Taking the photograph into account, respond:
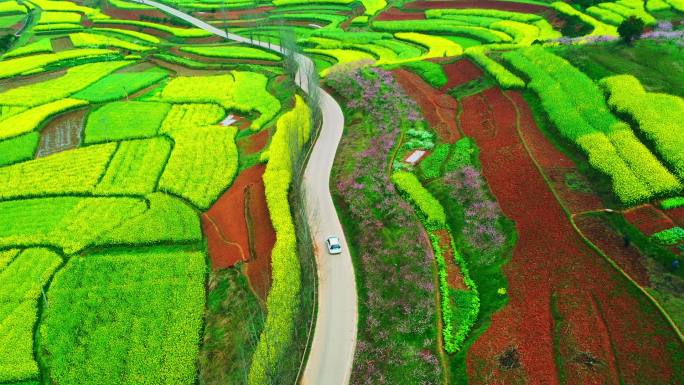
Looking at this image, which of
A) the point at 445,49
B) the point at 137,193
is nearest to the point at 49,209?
the point at 137,193

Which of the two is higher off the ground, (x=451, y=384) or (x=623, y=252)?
(x=623, y=252)

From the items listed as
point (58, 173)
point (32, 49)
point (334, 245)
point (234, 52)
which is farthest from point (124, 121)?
point (32, 49)

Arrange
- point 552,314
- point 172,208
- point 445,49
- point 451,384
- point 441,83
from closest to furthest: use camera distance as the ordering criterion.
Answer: point 451,384 < point 552,314 < point 172,208 < point 441,83 < point 445,49

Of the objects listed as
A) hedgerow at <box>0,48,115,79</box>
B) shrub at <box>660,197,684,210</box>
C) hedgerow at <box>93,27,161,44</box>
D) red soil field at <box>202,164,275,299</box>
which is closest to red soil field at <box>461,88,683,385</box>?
shrub at <box>660,197,684,210</box>

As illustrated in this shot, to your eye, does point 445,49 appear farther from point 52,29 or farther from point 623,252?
point 52,29

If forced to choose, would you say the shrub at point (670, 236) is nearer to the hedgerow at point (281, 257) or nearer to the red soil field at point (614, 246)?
the red soil field at point (614, 246)

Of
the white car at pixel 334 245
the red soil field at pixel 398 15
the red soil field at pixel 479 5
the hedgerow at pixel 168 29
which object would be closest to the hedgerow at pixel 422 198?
the white car at pixel 334 245

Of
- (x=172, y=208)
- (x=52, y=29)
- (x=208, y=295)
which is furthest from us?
(x=52, y=29)
